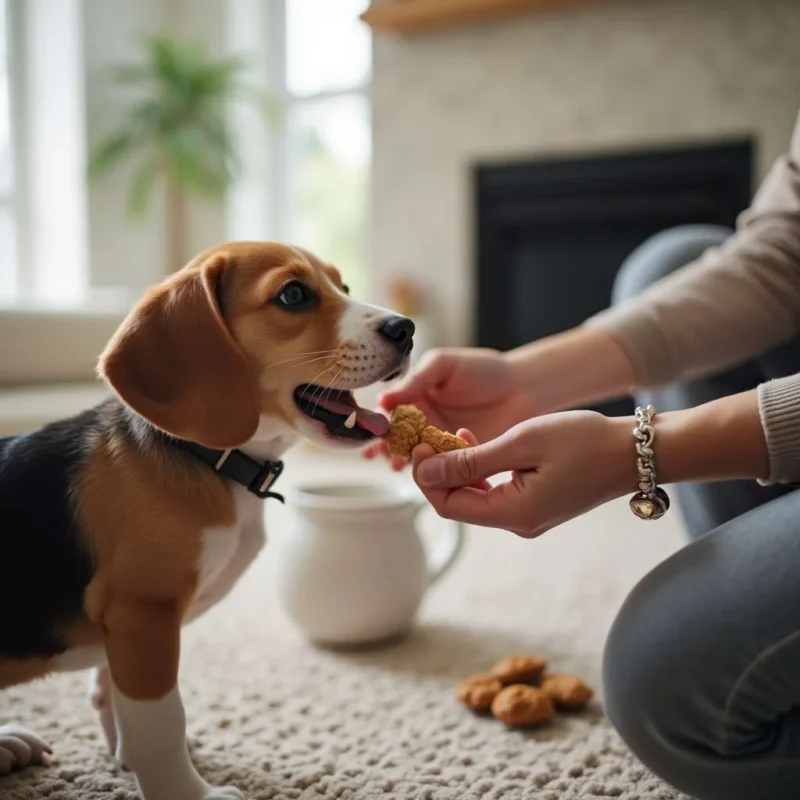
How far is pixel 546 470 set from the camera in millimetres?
781

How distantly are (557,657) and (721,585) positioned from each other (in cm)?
64

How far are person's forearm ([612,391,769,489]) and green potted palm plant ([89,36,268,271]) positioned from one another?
12.9ft

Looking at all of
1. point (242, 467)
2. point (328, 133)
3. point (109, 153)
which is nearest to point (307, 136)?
point (328, 133)

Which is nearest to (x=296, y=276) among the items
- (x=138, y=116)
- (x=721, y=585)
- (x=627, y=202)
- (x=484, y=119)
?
(x=721, y=585)

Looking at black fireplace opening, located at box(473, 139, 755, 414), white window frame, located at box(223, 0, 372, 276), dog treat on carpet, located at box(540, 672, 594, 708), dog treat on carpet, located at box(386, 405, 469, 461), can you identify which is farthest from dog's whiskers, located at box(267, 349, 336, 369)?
white window frame, located at box(223, 0, 372, 276)

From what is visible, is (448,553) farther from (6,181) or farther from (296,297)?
(6,181)

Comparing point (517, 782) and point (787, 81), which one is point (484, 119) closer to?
point (787, 81)

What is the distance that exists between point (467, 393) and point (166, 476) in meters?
0.46

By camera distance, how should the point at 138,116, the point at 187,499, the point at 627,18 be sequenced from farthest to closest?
the point at 138,116 < the point at 627,18 < the point at 187,499

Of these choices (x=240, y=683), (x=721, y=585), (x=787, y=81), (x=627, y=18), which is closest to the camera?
(x=721, y=585)

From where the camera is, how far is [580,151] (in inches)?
147

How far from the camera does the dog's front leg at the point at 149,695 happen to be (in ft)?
2.73

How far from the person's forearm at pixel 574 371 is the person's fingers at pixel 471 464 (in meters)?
0.41

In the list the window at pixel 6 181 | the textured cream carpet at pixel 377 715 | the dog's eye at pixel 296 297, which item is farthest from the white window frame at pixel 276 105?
the dog's eye at pixel 296 297
